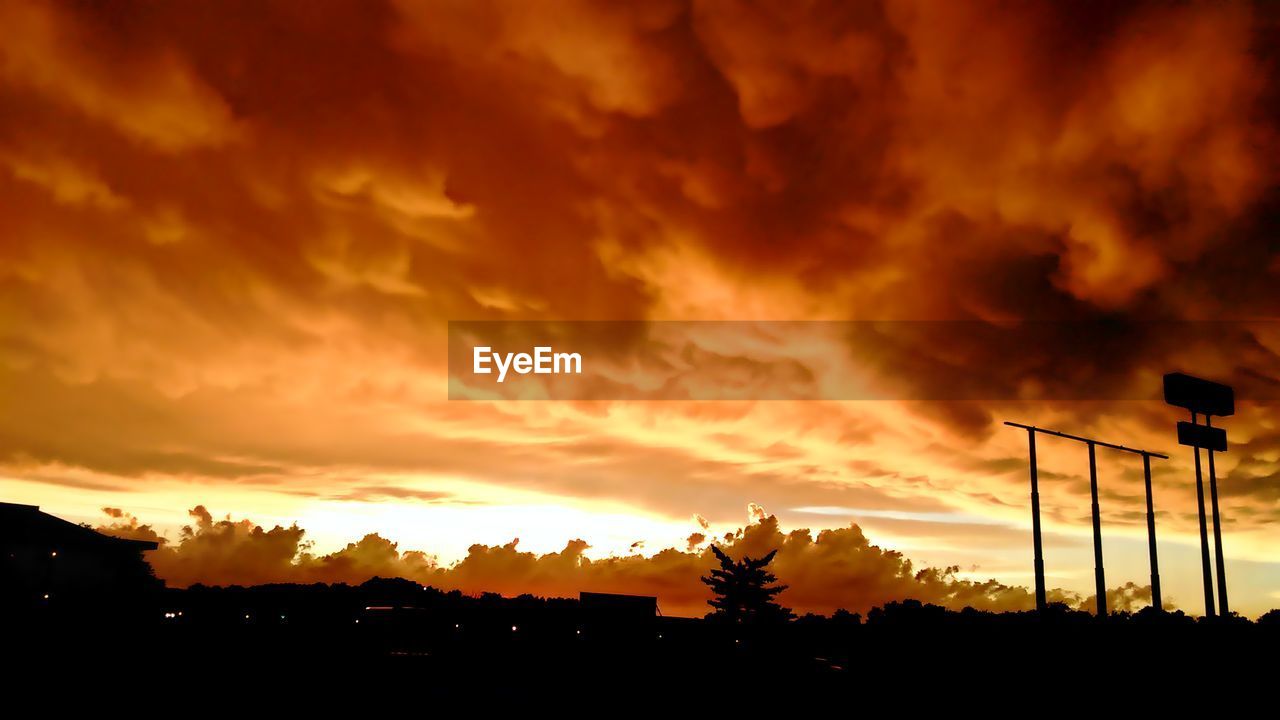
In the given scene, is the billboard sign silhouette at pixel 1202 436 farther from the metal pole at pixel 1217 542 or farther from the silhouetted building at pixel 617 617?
the silhouetted building at pixel 617 617

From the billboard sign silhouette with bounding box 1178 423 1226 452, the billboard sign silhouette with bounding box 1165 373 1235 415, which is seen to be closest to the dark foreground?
the billboard sign silhouette with bounding box 1178 423 1226 452

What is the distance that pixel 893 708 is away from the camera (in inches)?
723

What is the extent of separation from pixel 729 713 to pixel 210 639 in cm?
2437

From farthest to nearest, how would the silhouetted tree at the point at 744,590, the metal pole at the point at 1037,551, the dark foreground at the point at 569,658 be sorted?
the silhouetted tree at the point at 744,590, the metal pole at the point at 1037,551, the dark foreground at the point at 569,658

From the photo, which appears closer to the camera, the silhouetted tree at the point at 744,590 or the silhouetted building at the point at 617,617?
the silhouetted building at the point at 617,617

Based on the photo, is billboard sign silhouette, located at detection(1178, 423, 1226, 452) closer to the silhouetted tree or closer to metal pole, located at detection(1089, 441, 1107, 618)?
metal pole, located at detection(1089, 441, 1107, 618)

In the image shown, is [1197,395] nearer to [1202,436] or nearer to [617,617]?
[1202,436]

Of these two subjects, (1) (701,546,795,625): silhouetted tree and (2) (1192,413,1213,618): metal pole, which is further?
(1) (701,546,795,625): silhouetted tree

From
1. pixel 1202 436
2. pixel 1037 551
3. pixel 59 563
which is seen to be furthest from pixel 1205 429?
pixel 59 563

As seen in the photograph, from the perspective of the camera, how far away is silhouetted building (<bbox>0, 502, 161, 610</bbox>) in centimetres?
4991

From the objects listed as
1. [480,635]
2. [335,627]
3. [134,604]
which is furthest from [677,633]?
[134,604]

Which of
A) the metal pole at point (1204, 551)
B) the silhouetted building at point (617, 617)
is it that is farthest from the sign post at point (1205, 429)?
the silhouetted building at point (617, 617)

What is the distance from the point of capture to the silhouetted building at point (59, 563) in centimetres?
4991

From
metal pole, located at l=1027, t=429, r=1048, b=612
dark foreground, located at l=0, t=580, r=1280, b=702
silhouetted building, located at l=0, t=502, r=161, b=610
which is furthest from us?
silhouetted building, located at l=0, t=502, r=161, b=610
